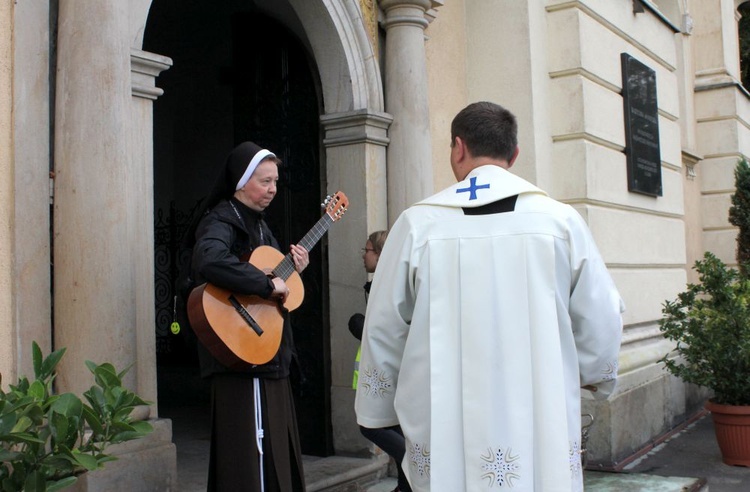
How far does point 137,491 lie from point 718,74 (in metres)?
11.4

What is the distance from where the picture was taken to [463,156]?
2744mm

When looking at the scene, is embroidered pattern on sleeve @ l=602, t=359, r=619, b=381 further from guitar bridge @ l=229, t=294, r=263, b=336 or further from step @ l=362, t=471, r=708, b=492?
step @ l=362, t=471, r=708, b=492

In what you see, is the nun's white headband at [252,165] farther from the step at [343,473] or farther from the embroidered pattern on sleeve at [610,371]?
the step at [343,473]

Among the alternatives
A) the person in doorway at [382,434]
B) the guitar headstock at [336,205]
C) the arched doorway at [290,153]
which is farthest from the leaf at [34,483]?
the guitar headstock at [336,205]

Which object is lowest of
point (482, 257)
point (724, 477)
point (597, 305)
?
point (724, 477)

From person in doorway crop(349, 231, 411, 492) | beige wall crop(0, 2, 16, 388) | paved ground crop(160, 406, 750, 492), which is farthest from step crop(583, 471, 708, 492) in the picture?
beige wall crop(0, 2, 16, 388)

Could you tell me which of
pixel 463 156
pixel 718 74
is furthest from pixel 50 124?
pixel 718 74

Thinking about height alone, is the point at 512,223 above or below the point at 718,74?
below

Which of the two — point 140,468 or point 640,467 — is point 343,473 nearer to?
point 140,468

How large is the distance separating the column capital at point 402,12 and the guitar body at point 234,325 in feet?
9.31

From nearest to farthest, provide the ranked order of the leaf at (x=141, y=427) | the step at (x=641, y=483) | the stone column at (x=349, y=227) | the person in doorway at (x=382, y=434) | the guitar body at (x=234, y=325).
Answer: the leaf at (x=141, y=427) < the guitar body at (x=234, y=325) < the person in doorway at (x=382, y=434) < the step at (x=641, y=483) < the stone column at (x=349, y=227)

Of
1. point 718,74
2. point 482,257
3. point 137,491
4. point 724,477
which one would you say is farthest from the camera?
point 718,74

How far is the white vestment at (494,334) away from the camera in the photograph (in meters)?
2.57

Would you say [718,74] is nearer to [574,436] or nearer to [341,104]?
[341,104]
